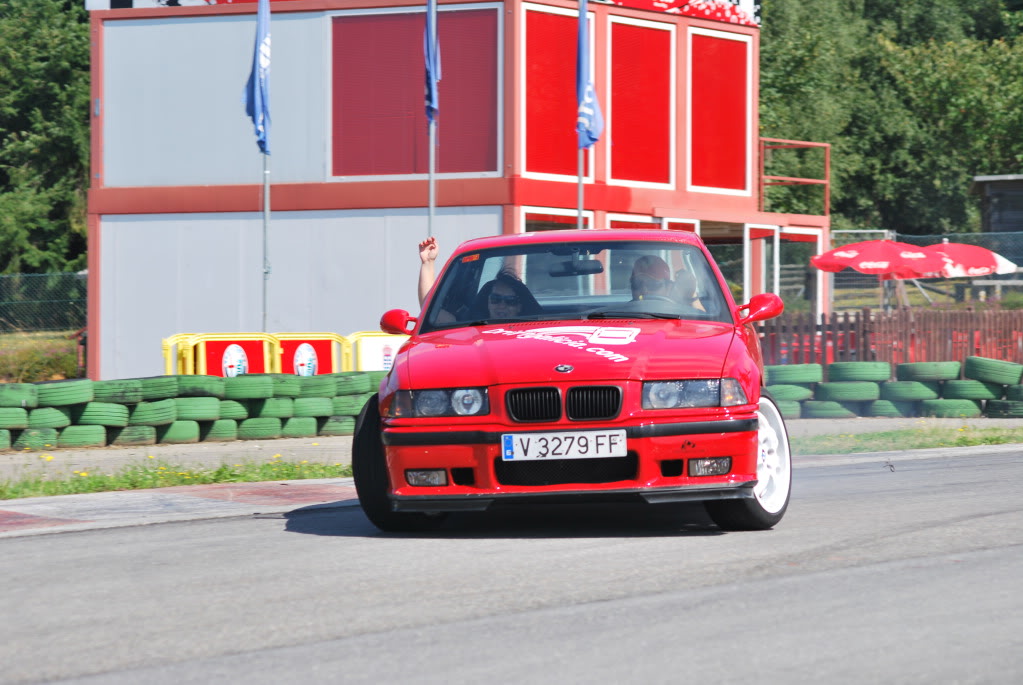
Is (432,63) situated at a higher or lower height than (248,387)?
higher

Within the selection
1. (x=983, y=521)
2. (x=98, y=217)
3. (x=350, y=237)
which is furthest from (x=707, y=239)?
(x=983, y=521)

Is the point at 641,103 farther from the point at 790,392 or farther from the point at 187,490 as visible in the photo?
the point at 187,490

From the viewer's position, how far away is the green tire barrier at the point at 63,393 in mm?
13898

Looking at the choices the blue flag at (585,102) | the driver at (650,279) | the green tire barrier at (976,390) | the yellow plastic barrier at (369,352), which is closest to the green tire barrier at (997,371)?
the green tire barrier at (976,390)

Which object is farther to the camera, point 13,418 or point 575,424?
point 13,418

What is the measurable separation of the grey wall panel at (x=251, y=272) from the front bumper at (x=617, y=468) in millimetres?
15894

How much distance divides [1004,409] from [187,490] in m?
11.3

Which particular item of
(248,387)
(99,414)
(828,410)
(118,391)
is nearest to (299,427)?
(248,387)

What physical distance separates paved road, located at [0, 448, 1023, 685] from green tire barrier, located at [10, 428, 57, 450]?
20.2 ft

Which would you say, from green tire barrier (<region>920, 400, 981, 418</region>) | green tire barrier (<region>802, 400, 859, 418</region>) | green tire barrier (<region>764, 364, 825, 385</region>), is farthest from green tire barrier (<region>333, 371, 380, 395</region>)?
green tire barrier (<region>920, 400, 981, 418</region>)

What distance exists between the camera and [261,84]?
845 inches

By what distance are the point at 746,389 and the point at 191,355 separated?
12144mm

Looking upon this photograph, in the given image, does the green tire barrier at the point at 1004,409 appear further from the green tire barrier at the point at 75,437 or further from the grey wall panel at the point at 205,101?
the grey wall panel at the point at 205,101

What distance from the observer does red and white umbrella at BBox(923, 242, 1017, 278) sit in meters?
26.6
